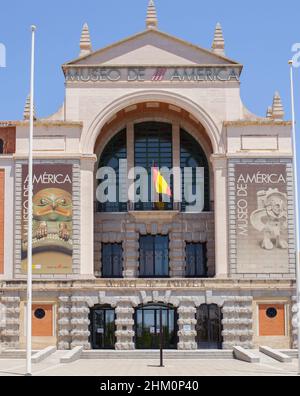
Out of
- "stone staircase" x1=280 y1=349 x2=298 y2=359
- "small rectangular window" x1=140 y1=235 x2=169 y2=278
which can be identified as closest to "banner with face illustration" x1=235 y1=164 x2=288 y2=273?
"stone staircase" x1=280 y1=349 x2=298 y2=359

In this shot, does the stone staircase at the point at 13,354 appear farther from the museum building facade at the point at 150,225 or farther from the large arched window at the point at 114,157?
the large arched window at the point at 114,157

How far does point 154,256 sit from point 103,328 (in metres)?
7.49

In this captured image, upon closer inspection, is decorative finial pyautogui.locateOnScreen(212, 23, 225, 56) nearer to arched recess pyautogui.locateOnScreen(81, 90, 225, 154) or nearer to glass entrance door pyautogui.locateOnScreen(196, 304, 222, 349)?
arched recess pyautogui.locateOnScreen(81, 90, 225, 154)

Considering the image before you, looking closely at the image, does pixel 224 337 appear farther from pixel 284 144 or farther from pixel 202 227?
pixel 284 144

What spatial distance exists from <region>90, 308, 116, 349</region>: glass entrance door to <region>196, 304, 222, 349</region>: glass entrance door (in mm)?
5946

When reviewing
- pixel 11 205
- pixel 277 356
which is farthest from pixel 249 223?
pixel 11 205

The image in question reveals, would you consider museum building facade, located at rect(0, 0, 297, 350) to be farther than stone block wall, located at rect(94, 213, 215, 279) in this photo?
No

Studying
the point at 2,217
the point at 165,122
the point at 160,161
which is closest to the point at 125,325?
the point at 2,217

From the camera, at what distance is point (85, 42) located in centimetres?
6106

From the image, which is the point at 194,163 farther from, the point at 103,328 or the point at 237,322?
the point at 103,328

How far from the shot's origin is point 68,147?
193 feet

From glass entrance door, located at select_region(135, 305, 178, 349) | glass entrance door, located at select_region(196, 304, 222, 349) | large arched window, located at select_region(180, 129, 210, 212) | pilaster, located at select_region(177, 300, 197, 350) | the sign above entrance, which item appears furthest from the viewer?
large arched window, located at select_region(180, 129, 210, 212)

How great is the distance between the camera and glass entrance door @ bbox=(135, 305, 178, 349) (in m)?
57.3

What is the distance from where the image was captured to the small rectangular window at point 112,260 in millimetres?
61625
